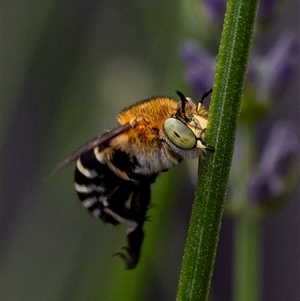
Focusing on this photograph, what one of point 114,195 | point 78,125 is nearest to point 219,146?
point 114,195

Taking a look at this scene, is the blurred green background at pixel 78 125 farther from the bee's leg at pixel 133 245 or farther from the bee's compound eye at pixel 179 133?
the bee's compound eye at pixel 179 133

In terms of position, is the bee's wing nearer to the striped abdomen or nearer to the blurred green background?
the striped abdomen

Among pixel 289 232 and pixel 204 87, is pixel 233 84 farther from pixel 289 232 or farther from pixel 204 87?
pixel 289 232

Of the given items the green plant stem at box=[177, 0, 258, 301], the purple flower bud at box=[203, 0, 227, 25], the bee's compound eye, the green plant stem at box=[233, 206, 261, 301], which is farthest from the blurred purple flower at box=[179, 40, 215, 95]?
the green plant stem at box=[177, 0, 258, 301]

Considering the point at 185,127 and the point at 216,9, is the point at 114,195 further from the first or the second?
the point at 216,9

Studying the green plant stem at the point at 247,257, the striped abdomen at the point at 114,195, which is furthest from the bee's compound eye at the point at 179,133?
the green plant stem at the point at 247,257
